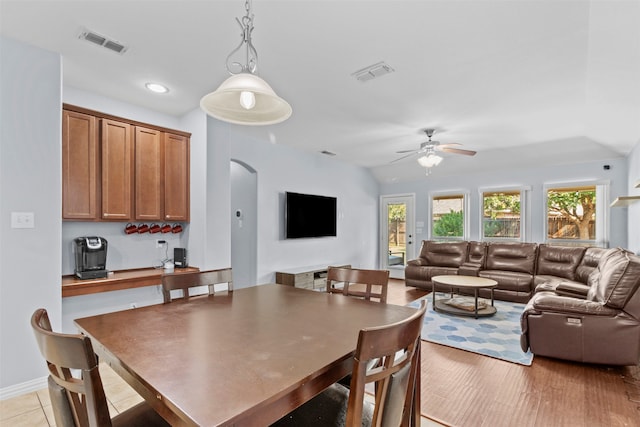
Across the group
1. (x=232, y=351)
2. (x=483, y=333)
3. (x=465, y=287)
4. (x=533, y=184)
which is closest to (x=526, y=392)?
(x=483, y=333)

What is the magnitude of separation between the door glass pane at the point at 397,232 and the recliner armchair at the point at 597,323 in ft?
15.2

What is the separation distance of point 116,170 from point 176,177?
61 cm

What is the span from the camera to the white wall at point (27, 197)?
2297 millimetres

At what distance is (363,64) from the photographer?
2.69 metres

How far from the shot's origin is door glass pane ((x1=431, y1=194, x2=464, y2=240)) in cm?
691

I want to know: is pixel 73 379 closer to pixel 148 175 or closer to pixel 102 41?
pixel 102 41

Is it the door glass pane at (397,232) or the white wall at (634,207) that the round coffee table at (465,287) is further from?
the door glass pane at (397,232)

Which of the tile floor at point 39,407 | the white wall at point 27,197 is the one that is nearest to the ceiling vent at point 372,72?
the white wall at point 27,197

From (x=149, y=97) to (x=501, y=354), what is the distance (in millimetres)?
4401

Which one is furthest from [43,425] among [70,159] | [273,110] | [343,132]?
[343,132]

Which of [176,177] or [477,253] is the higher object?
[176,177]

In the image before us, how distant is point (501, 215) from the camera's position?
21.1 ft

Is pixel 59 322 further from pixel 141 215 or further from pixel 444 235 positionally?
pixel 444 235

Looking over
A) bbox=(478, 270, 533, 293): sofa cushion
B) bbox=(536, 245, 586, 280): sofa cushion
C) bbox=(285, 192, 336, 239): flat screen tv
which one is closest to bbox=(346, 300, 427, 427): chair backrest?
bbox=(285, 192, 336, 239): flat screen tv
